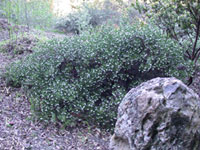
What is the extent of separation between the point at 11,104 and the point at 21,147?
4.20 feet

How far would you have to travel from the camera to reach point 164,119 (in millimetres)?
2453

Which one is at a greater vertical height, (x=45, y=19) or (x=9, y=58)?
(x=45, y=19)

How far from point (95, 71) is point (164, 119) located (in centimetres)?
203

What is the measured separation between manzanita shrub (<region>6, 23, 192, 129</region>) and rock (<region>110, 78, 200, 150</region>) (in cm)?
149

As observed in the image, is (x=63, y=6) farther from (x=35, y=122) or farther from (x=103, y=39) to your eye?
(x=35, y=122)

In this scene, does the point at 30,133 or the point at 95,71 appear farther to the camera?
the point at 95,71

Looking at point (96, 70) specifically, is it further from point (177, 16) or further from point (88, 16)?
point (88, 16)

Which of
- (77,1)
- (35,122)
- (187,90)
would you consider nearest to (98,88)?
(35,122)

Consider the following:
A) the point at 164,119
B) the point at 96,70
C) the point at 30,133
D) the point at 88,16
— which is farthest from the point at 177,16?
the point at 88,16

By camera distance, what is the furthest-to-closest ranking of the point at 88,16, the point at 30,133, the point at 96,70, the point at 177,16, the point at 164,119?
the point at 88,16 → the point at 177,16 → the point at 96,70 → the point at 30,133 → the point at 164,119

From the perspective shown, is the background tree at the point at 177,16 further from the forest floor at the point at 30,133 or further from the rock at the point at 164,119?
the rock at the point at 164,119

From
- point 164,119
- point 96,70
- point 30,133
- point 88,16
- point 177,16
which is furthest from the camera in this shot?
point 88,16

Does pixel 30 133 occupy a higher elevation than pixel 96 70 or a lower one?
lower

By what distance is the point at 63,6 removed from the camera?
1284cm
